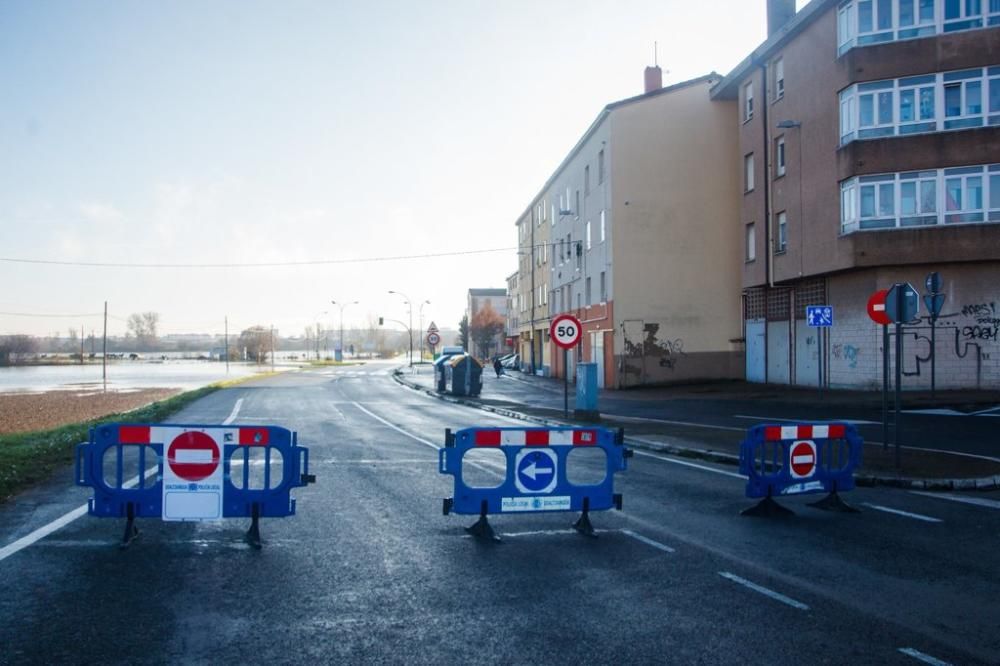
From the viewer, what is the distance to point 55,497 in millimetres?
9359

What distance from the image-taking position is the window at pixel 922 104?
24266mm

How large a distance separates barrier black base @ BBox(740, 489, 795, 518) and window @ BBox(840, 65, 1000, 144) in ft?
67.7

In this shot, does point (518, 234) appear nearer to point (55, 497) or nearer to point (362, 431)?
point (362, 431)

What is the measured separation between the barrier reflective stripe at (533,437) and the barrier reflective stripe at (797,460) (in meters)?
1.91

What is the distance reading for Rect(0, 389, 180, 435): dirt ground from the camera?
2456 cm

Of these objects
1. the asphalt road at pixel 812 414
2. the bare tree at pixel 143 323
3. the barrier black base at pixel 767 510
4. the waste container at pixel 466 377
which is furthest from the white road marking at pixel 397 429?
the bare tree at pixel 143 323

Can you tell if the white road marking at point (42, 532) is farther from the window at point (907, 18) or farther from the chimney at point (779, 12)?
the chimney at point (779, 12)

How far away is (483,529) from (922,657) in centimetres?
398

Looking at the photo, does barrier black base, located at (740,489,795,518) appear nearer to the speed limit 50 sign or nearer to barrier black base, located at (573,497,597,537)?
barrier black base, located at (573,497,597,537)

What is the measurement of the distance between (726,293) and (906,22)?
13975 mm

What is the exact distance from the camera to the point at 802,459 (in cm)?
895

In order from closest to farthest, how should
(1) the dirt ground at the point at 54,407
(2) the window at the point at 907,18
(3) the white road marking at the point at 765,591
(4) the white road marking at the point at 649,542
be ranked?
(3) the white road marking at the point at 765,591 < (4) the white road marking at the point at 649,542 < (2) the window at the point at 907,18 < (1) the dirt ground at the point at 54,407

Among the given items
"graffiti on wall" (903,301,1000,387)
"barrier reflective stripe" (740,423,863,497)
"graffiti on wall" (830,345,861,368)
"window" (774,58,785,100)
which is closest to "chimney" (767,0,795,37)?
"window" (774,58,785,100)

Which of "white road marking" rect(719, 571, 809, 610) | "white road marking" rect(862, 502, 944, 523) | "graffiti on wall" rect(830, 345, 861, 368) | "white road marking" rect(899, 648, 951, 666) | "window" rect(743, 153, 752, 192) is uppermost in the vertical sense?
"window" rect(743, 153, 752, 192)
